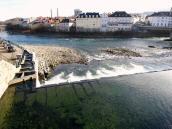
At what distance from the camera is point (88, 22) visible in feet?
265

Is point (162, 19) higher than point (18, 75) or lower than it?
higher

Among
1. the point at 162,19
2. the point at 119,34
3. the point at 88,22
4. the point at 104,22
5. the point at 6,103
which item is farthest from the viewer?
the point at 162,19

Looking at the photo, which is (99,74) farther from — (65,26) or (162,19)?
(162,19)

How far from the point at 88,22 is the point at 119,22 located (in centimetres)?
1030

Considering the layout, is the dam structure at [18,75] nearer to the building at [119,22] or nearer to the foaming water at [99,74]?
the foaming water at [99,74]

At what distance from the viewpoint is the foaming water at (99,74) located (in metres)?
26.0

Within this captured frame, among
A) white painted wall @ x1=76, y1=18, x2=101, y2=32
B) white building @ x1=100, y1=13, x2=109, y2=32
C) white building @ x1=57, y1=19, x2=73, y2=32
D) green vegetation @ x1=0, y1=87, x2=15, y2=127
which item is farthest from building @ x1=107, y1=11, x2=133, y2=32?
green vegetation @ x1=0, y1=87, x2=15, y2=127

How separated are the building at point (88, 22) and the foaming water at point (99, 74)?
4918cm

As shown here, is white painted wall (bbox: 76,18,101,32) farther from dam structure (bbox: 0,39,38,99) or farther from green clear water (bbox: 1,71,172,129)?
green clear water (bbox: 1,71,172,129)

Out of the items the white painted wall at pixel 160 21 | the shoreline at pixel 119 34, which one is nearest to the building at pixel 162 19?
the white painted wall at pixel 160 21

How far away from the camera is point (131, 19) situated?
262ft

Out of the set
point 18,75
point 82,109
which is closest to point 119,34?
point 18,75

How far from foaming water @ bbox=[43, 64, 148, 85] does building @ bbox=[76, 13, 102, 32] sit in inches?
1936

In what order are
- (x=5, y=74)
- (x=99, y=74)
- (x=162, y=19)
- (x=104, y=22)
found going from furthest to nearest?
(x=162, y=19) → (x=104, y=22) → (x=99, y=74) → (x=5, y=74)
